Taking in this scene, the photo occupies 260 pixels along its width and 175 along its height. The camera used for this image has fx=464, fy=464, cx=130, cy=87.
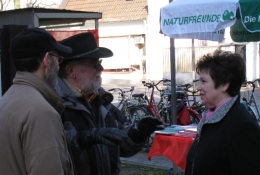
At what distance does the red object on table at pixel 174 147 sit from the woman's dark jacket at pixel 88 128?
1.69 metres

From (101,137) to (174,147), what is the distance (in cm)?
237

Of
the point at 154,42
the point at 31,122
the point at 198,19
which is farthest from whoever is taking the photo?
the point at 154,42

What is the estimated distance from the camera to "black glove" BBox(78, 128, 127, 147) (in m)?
2.85

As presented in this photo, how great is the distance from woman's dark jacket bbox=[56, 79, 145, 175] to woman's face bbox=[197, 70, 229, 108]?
66cm

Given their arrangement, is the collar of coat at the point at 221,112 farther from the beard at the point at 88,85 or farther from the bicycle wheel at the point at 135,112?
the bicycle wheel at the point at 135,112

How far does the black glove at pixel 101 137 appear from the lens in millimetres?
2848

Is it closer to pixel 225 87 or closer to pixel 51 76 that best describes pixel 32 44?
pixel 51 76

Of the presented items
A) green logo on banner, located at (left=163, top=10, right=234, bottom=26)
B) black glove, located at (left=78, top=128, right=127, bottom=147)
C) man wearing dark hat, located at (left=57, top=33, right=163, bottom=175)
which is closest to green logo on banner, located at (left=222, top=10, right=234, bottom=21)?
green logo on banner, located at (left=163, top=10, right=234, bottom=26)

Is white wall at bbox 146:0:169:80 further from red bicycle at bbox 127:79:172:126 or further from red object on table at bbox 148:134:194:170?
red object on table at bbox 148:134:194:170

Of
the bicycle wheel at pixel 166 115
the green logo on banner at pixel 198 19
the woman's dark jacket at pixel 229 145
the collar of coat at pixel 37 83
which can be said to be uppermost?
the green logo on banner at pixel 198 19

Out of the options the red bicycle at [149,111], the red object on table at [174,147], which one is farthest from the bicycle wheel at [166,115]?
the red object on table at [174,147]

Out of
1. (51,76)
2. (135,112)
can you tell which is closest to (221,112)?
(51,76)

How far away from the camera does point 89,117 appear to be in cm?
312

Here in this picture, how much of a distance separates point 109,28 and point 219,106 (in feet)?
86.6
